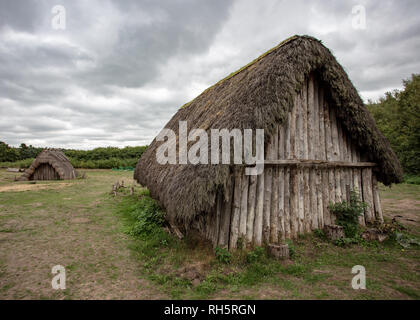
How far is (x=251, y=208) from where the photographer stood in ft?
16.4

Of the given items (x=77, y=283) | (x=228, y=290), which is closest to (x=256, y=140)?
(x=228, y=290)

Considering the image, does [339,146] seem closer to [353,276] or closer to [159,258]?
[353,276]

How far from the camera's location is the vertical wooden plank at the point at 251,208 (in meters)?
4.94

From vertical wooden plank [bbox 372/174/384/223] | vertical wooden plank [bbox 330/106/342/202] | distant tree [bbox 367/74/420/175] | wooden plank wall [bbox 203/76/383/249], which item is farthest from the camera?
distant tree [bbox 367/74/420/175]

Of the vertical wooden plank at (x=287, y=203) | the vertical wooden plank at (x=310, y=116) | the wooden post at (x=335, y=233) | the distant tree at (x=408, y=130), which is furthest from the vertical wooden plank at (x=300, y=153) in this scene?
the distant tree at (x=408, y=130)

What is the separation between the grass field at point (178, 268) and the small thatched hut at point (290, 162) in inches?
26.2

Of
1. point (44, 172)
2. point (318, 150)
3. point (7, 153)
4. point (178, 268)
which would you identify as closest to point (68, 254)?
point (178, 268)

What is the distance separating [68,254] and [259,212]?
4715 mm

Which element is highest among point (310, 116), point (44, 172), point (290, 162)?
point (310, 116)

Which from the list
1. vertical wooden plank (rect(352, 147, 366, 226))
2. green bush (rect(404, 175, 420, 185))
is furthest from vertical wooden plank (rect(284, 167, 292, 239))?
green bush (rect(404, 175, 420, 185))

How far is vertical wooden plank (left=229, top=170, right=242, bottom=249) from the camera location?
189 inches

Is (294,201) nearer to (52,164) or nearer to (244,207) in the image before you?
(244,207)

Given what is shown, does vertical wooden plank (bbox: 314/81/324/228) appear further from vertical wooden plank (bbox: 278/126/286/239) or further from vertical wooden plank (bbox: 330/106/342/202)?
vertical wooden plank (bbox: 278/126/286/239)
